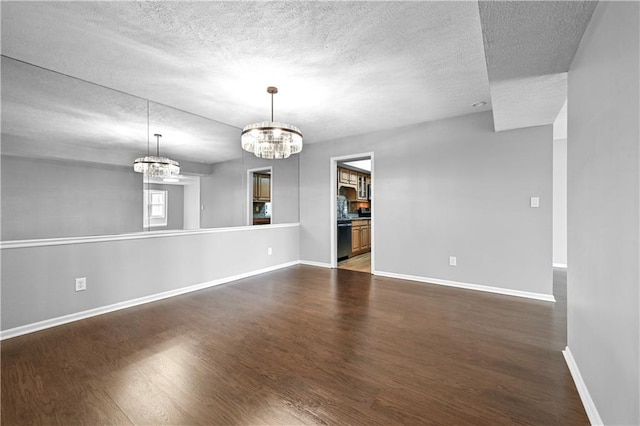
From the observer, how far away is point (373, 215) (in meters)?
4.60

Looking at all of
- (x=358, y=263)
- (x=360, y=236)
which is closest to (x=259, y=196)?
(x=358, y=263)

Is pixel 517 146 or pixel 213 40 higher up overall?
pixel 213 40

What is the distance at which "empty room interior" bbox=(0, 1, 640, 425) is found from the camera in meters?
1.43

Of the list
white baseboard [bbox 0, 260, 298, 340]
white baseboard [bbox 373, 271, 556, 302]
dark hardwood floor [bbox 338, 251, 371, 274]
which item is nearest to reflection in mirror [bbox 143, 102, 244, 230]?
white baseboard [bbox 0, 260, 298, 340]

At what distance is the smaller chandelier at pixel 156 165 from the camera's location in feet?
10.4

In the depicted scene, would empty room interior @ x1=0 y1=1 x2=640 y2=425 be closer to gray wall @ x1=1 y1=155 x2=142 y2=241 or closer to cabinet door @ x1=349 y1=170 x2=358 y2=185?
gray wall @ x1=1 y1=155 x2=142 y2=241

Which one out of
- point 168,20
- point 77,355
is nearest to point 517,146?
point 168,20

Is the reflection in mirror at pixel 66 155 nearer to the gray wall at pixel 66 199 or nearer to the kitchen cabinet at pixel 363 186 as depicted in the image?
the gray wall at pixel 66 199

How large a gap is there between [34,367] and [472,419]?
2848mm

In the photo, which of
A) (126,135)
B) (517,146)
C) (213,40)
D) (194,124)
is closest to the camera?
(213,40)

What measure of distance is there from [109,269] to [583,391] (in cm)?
408

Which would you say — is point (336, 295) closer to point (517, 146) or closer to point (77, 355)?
point (77, 355)

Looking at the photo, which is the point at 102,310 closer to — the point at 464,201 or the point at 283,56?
the point at 283,56

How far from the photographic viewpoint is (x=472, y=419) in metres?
1.42
